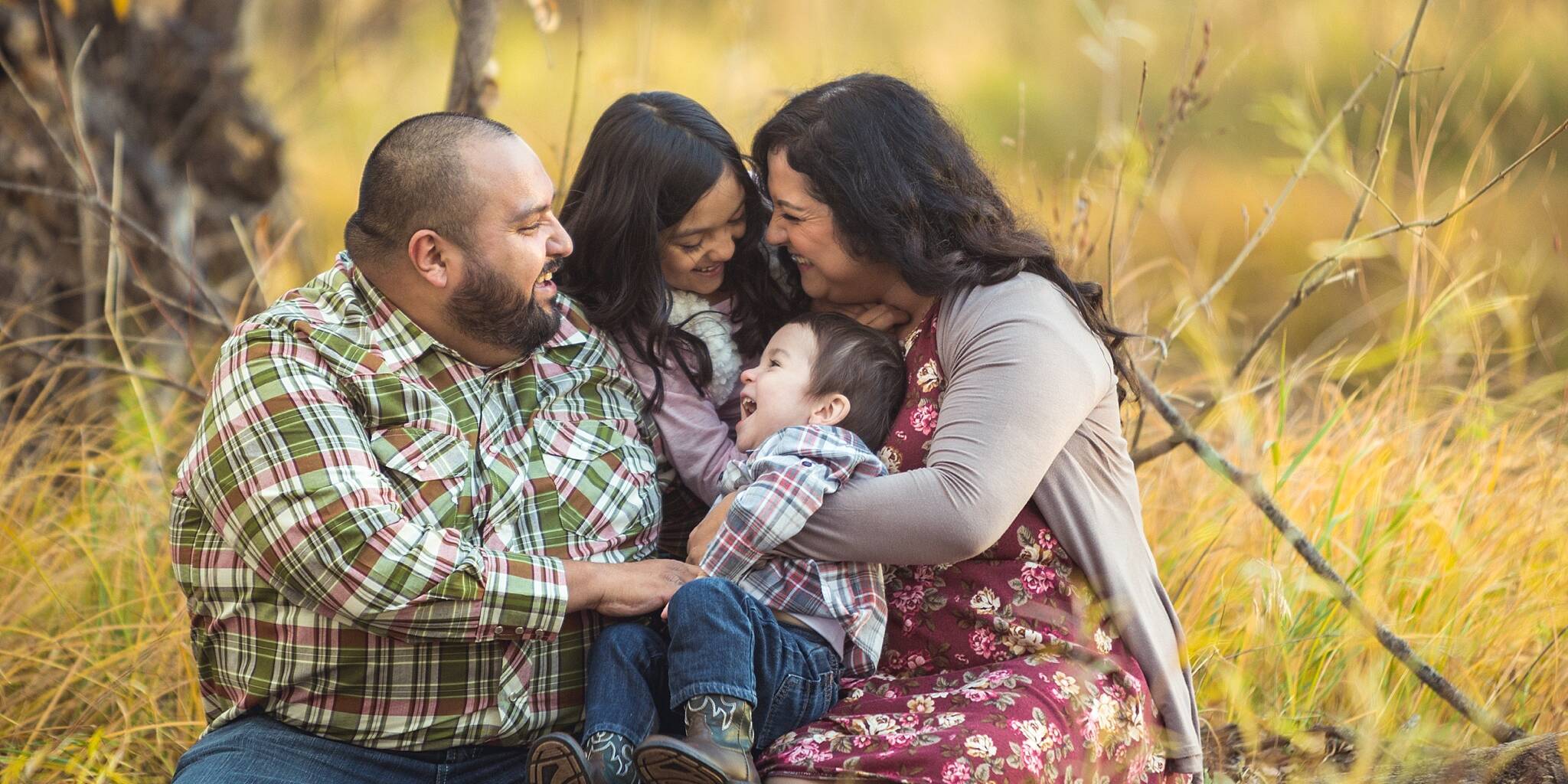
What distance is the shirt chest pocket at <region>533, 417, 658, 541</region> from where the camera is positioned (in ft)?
8.59

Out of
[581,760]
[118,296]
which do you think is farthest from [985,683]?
[118,296]

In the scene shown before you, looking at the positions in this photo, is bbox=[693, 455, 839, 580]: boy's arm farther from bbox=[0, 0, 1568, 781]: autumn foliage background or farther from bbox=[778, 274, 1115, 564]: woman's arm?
A: bbox=[0, 0, 1568, 781]: autumn foliage background

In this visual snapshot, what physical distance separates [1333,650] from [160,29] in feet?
14.3

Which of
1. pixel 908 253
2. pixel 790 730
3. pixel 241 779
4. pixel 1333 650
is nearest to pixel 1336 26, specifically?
pixel 1333 650

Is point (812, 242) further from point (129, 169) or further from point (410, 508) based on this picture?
point (129, 169)

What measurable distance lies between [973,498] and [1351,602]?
114cm

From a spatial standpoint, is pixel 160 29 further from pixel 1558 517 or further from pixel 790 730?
pixel 1558 517

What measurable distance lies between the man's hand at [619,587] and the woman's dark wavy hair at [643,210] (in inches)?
17.2

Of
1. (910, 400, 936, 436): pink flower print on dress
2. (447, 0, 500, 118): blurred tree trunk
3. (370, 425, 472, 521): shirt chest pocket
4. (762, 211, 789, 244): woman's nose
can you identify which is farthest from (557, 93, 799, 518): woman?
(447, 0, 500, 118): blurred tree trunk

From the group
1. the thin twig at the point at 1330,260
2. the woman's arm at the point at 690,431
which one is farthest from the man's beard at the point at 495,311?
the thin twig at the point at 1330,260

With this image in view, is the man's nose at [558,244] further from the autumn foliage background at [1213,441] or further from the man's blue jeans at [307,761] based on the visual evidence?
the man's blue jeans at [307,761]

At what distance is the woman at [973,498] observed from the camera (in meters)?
2.34

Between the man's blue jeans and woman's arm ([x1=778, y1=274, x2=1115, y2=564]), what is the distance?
69 cm

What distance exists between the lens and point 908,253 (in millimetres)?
2627
